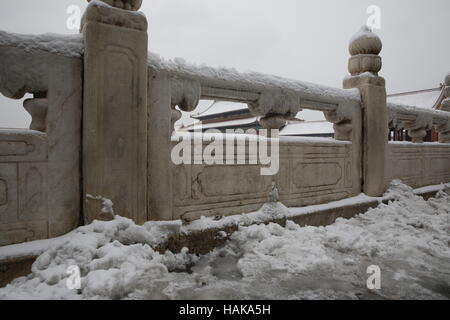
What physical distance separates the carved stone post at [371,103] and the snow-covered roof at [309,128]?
46.6 ft

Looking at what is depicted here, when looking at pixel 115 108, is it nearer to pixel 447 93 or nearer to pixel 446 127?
pixel 446 127

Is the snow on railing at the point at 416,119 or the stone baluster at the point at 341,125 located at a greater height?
the snow on railing at the point at 416,119

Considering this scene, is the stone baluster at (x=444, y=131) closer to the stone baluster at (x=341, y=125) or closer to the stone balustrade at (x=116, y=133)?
the stone baluster at (x=341, y=125)

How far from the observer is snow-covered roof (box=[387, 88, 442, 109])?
15.4 meters

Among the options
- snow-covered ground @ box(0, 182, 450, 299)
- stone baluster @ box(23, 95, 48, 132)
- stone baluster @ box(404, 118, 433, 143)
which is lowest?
snow-covered ground @ box(0, 182, 450, 299)

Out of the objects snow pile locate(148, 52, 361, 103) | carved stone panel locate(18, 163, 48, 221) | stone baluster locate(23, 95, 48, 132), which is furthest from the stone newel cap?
→ carved stone panel locate(18, 163, 48, 221)

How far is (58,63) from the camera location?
187 cm

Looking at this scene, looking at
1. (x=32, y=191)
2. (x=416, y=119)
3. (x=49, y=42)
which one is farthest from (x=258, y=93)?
(x=416, y=119)

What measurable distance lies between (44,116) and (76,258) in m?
0.93

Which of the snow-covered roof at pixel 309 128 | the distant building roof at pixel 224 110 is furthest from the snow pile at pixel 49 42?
the snow-covered roof at pixel 309 128

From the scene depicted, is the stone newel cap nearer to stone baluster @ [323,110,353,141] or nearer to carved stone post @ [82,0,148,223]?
stone baluster @ [323,110,353,141]

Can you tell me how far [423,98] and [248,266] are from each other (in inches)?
733

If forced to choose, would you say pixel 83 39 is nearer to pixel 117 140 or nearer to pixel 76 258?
pixel 117 140

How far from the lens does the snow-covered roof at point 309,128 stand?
18256 millimetres
